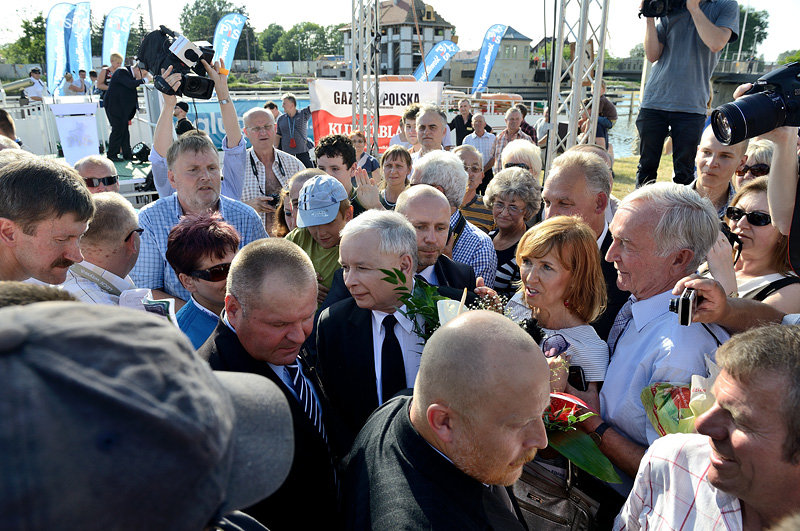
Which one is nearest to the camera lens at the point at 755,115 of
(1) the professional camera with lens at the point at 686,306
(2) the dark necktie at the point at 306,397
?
(1) the professional camera with lens at the point at 686,306

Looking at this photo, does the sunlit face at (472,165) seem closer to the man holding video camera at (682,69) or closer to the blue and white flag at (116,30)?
the man holding video camera at (682,69)

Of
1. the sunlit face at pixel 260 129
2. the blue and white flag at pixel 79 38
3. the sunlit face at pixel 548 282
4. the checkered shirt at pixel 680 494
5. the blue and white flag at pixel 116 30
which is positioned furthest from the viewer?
the blue and white flag at pixel 116 30

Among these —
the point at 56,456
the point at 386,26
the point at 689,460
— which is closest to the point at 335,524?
the point at 689,460

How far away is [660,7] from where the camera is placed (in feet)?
14.2

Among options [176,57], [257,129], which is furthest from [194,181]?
[257,129]

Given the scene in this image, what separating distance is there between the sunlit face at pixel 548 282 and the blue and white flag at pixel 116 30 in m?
21.6

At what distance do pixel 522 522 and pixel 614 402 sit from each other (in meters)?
0.73

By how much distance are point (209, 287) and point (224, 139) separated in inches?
94.6

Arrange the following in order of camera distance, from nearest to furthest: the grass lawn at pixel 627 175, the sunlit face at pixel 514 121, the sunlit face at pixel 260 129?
the sunlit face at pixel 260 129 < the sunlit face at pixel 514 121 < the grass lawn at pixel 627 175

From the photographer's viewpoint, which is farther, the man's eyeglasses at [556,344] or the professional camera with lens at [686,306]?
the man's eyeglasses at [556,344]

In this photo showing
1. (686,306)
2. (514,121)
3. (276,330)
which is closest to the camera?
(686,306)

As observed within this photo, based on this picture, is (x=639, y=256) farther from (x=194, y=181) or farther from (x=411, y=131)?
(x=411, y=131)

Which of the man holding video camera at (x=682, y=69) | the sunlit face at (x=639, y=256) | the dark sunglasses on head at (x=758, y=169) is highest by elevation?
the man holding video camera at (x=682, y=69)

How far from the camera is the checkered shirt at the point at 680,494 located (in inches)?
60.0
